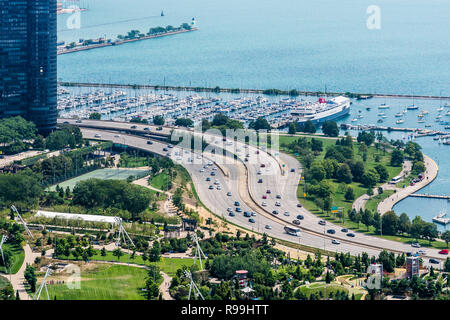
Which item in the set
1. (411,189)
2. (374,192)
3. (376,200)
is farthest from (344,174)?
(411,189)

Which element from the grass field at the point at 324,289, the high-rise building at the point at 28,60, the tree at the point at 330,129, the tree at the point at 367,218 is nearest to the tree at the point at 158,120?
the high-rise building at the point at 28,60

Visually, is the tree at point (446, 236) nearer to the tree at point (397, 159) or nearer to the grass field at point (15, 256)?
the tree at point (397, 159)

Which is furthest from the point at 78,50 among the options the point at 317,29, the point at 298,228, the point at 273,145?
the point at 298,228

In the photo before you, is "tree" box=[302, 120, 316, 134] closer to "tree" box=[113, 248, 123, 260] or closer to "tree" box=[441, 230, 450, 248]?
"tree" box=[441, 230, 450, 248]

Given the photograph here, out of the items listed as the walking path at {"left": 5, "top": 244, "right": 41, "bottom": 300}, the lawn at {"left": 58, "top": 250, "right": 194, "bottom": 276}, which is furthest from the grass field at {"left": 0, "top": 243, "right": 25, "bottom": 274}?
the lawn at {"left": 58, "top": 250, "right": 194, "bottom": 276}

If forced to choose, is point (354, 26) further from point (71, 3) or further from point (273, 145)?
point (273, 145)

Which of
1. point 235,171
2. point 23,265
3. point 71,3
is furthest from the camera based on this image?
point 71,3
